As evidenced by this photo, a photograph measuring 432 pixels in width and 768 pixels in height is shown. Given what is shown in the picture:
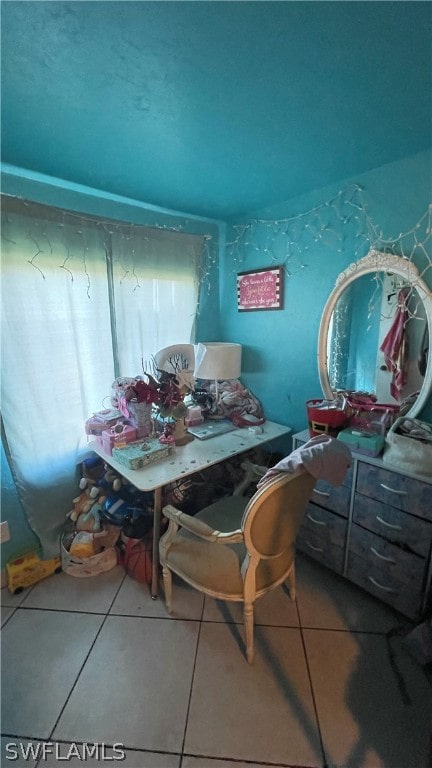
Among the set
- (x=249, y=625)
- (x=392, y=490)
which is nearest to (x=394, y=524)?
(x=392, y=490)

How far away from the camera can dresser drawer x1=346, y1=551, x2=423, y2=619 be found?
140cm

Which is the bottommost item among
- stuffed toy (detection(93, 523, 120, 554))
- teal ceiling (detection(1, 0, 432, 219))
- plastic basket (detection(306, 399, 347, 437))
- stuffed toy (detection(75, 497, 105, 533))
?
stuffed toy (detection(93, 523, 120, 554))

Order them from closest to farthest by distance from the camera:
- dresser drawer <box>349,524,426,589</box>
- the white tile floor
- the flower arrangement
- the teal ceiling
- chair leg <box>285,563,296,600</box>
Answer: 1. the teal ceiling
2. the white tile floor
3. dresser drawer <box>349,524,426,589</box>
4. chair leg <box>285,563,296,600</box>
5. the flower arrangement

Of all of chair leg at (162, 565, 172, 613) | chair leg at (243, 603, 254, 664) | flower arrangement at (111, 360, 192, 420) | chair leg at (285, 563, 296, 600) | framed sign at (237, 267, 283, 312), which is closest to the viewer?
chair leg at (243, 603, 254, 664)

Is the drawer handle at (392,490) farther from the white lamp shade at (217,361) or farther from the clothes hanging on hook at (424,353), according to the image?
the white lamp shade at (217,361)

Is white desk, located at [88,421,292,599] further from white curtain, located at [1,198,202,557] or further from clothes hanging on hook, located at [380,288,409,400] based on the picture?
clothes hanging on hook, located at [380,288,409,400]

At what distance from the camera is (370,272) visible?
163cm

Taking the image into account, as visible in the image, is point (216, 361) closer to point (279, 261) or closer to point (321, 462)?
point (279, 261)

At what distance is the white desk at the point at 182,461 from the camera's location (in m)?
1.51

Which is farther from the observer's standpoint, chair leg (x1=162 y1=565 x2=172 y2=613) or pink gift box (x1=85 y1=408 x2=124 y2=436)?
pink gift box (x1=85 y1=408 x2=124 y2=436)

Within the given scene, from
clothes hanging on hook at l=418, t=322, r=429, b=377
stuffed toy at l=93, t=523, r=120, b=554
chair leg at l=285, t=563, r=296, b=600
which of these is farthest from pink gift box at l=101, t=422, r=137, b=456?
clothes hanging on hook at l=418, t=322, r=429, b=377

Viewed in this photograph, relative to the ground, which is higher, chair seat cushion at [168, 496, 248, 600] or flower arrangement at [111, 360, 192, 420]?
flower arrangement at [111, 360, 192, 420]

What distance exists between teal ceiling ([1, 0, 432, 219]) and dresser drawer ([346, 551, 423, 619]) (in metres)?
1.94

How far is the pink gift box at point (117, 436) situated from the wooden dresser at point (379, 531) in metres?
0.98
